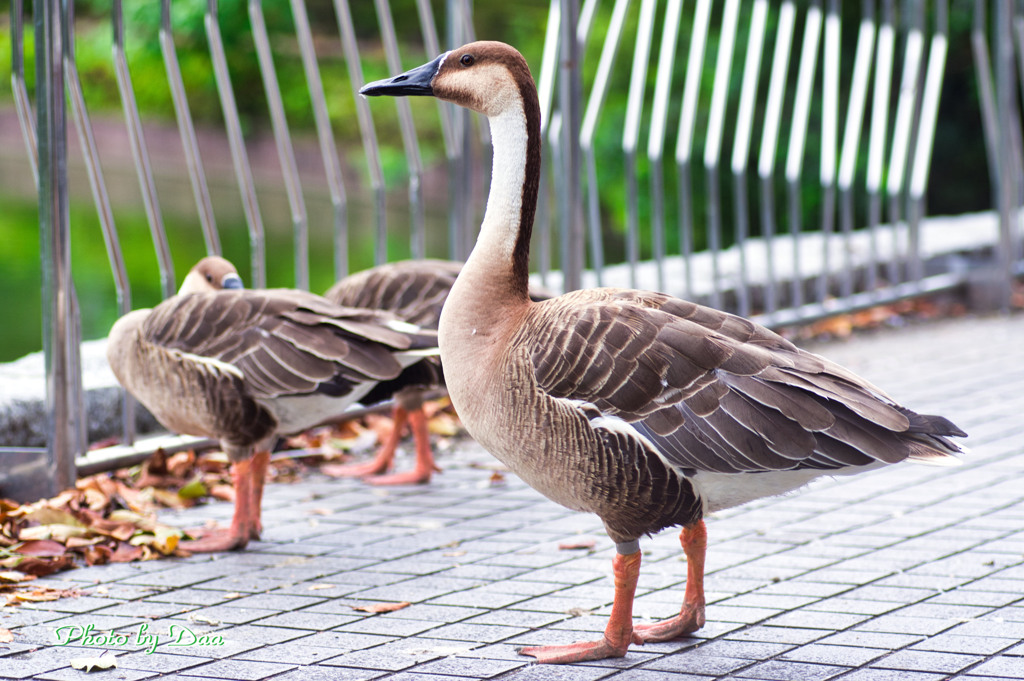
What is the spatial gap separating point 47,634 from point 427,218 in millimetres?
21121

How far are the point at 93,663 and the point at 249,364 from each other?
136 centimetres

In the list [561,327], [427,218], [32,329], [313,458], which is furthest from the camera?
[427,218]

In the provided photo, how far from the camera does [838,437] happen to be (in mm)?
3023

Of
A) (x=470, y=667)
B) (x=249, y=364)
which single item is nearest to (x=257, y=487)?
(x=249, y=364)

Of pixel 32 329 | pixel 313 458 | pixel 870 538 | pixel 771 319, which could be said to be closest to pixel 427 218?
pixel 32 329

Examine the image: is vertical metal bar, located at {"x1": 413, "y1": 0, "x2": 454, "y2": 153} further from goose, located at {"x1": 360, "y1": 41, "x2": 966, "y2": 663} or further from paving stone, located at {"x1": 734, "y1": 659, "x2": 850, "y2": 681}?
paving stone, located at {"x1": 734, "y1": 659, "x2": 850, "y2": 681}

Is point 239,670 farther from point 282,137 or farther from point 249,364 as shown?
point 282,137

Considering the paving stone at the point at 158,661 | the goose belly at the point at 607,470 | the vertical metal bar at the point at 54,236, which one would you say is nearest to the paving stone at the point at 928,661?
the goose belly at the point at 607,470

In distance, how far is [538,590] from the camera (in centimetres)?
384

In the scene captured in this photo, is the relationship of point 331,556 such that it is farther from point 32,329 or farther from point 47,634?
point 32,329

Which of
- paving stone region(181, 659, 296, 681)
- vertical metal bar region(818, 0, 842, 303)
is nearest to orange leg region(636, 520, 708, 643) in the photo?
paving stone region(181, 659, 296, 681)

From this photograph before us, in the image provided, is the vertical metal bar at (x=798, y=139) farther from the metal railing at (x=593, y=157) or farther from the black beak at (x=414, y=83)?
the black beak at (x=414, y=83)

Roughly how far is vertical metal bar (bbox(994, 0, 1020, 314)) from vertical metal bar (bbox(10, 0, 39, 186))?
6906mm

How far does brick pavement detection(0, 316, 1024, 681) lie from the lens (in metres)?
3.16
